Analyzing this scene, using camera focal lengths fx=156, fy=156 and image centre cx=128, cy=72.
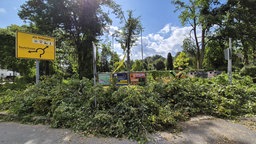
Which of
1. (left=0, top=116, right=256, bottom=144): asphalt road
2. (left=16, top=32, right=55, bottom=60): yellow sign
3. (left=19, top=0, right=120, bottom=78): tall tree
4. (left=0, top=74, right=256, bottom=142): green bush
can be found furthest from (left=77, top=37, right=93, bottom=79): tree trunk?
(left=0, top=116, right=256, bottom=144): asphalt road

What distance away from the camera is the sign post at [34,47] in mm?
5918

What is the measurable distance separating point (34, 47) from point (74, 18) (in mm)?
11139

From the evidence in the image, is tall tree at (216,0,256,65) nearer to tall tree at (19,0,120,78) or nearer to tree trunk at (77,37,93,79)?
tall tree at (19,0,120,78)

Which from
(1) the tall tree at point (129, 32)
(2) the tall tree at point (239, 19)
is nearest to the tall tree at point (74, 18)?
(1) the tall tree at point (129, 32)

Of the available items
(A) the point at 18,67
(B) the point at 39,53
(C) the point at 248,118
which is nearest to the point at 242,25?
(C) the point at 248,118

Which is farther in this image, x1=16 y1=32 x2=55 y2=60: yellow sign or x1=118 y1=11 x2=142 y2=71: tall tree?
x1=118 y1=11 x2=142 y2=71: tall tree

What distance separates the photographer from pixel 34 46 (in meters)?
6.33

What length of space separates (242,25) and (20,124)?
2297 centimetres

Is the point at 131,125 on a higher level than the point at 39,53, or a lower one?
lower

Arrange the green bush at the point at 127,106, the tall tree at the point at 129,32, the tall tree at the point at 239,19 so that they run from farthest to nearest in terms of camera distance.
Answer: the tall tree at the point at 129,32 < the tall tree at the point at 239,19 < the green bush at the point at 127,106

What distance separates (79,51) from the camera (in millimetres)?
16672

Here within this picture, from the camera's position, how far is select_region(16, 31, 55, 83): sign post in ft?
19.4

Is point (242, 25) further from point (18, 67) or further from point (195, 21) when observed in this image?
point (18, 67)

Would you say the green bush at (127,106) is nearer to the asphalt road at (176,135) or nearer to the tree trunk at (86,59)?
the asphalt road at (176,135)
